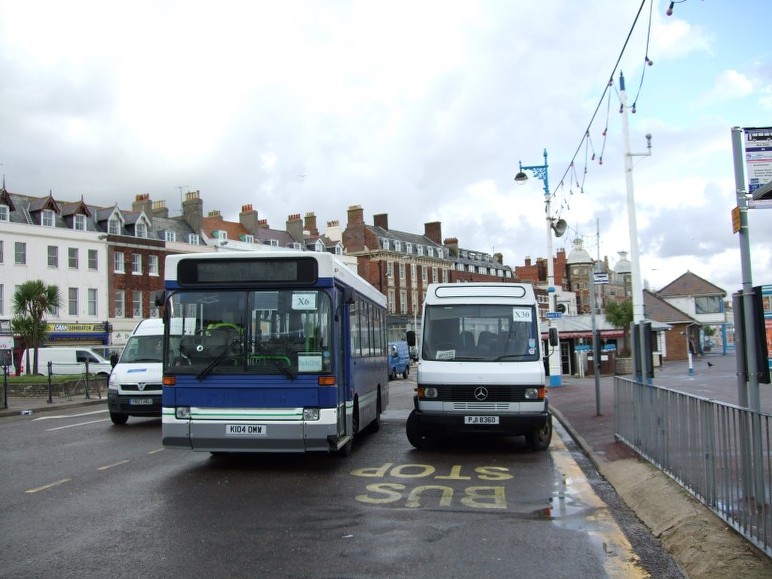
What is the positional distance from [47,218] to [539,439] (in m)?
48.0

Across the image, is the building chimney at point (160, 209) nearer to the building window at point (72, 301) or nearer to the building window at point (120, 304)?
the building window at point (120, 304)

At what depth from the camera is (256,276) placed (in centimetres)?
1004

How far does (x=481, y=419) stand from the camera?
459 inches

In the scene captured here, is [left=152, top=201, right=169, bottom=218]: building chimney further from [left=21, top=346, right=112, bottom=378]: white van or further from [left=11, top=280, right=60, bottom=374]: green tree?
[left=11, top=280, right=60, bottom=374]: green tree

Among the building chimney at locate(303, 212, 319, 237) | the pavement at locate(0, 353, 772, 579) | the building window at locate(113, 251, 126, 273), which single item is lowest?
the pavement at locate(0, 353, 772, 579)

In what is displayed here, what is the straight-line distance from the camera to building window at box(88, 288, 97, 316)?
5303cm

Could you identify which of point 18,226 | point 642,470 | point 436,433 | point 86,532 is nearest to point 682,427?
point 642,470

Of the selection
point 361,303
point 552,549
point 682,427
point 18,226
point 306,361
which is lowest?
point 552,549

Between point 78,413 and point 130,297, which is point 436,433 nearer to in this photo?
point 78,413

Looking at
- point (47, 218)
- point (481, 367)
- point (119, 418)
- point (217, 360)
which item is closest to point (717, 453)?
point (481, 367)

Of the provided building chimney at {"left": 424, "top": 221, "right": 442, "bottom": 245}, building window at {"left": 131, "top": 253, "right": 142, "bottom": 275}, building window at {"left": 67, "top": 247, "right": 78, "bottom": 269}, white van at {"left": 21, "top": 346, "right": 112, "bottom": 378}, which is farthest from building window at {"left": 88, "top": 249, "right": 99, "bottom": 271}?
building chimney at {"left": 424, "top": 221, "right": 442, "bottom": 245}

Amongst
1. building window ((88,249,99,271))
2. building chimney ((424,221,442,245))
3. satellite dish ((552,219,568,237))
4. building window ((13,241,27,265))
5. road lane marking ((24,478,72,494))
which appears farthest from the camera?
building chimney ((424,221,442,245))

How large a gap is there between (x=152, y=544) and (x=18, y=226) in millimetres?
48710

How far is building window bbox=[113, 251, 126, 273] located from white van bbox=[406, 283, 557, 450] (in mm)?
46335
